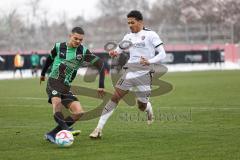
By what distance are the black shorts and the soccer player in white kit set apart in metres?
0.88

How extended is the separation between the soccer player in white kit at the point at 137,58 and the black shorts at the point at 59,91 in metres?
0.88

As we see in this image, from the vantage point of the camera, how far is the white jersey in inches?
542

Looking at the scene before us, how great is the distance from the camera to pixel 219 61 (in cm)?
6391

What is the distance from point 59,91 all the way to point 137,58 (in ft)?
7.78

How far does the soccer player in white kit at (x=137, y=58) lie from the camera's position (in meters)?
13.4

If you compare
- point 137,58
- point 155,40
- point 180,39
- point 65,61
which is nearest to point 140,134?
point 137,58

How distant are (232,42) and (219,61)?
21.8ft

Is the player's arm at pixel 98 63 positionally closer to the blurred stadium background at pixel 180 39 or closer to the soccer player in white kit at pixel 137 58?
the soccer player in white kit at pixel 137 58

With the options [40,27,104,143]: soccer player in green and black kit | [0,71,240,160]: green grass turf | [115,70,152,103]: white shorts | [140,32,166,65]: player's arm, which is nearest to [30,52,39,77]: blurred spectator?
[0,71,240,160]: green grass turf

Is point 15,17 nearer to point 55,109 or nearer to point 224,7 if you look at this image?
point 224,7

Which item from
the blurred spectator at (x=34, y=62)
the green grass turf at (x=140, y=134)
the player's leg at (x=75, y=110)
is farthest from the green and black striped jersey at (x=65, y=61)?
the blurred spectator at (x=34, y=62)

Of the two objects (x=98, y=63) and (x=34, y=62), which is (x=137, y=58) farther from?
(x=34, y=62)

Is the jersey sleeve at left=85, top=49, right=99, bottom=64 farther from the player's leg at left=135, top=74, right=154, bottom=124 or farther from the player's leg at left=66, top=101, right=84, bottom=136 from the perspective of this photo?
the player's leg at left=135, top=74, right=154, bottom=124

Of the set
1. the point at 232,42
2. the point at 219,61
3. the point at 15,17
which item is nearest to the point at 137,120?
the point at 219,61
